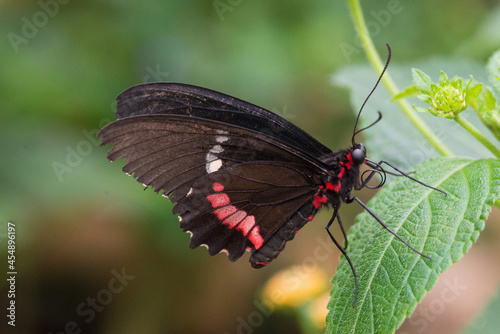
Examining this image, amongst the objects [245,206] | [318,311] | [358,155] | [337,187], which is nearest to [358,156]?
[358,155]

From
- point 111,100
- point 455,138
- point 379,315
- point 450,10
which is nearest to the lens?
point 379,315

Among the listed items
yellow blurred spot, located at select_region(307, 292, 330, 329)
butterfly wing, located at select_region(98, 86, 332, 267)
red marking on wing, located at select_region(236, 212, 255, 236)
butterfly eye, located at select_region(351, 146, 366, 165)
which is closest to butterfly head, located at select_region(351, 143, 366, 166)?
butterfly eye, located at select_region(351, 146, 366, 165)

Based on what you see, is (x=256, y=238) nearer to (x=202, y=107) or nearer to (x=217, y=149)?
(x=217, y=149)

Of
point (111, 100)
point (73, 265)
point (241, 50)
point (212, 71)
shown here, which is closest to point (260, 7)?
point (241, 50)

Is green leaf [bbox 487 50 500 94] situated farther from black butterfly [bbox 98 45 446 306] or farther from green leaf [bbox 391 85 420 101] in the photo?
black butterfly [bbox 98 45 446 306]

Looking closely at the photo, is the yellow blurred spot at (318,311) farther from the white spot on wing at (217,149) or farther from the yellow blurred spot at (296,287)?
the white spot on wing at (217,149)

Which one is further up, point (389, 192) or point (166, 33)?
point (166, 33)

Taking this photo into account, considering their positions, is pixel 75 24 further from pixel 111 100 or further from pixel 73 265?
pixel 73 265
